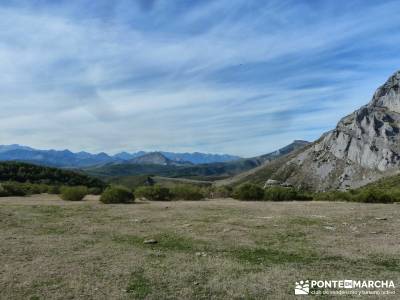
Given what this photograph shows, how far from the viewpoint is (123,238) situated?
701 inches

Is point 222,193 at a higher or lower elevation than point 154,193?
lower

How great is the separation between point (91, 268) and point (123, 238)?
16.4 ft

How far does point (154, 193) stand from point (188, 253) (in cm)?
2368

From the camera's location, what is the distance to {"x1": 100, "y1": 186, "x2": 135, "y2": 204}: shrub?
3309 centimetres

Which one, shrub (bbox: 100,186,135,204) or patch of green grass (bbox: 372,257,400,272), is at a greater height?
shrub (bbox: 100,186,135,204)

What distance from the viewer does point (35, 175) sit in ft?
304

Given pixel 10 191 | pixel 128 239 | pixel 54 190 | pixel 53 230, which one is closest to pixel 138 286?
pixel 128 239

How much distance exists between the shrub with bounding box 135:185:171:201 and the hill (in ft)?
172

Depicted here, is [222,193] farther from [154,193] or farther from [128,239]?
[128,239]

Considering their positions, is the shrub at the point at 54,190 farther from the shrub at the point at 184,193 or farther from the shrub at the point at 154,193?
the shrub at the point at 184,193

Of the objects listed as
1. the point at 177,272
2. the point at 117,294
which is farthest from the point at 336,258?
the point at 117,294

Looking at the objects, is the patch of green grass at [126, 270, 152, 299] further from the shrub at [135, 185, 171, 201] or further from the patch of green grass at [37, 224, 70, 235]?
the shrub at [135, 185, 171, 201]

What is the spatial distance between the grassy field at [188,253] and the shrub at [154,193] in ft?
43.3

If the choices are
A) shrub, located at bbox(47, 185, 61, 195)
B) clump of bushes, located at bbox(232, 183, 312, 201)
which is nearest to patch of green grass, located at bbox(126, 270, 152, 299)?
clump of bushes, located at bbox(232, 183, 312, 201)
